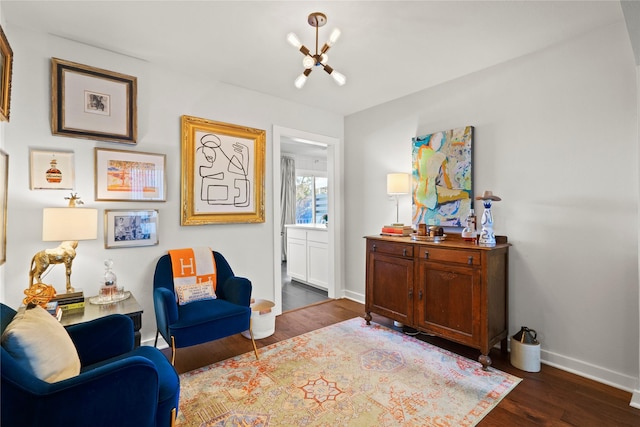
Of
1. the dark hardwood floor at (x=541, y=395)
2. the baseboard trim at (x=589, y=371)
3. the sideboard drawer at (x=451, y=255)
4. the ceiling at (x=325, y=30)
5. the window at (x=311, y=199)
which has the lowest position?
the dark hardwood floor at (x=541, y=395)

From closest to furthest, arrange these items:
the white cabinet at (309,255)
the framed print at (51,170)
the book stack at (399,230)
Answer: the framed print at (51,170), the book stack at (399,230), the white cabinet at (309,255)

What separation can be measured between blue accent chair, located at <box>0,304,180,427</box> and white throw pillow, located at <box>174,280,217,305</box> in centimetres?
100

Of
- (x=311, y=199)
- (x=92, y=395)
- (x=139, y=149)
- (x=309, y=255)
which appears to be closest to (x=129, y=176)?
(x=139, y=149)

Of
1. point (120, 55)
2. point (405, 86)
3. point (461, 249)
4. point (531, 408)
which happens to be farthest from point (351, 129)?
point (531, 408)

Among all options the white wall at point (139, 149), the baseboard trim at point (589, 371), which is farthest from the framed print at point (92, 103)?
the baseboard trim at point (589, 371)

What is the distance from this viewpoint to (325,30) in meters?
2.32

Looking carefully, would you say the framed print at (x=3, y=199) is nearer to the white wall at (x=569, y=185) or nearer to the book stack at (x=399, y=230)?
the book stack at (x=399, y=230)

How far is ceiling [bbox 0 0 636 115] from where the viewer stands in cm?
206

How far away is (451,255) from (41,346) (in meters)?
2.67

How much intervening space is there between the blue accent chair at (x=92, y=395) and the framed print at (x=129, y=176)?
132cm

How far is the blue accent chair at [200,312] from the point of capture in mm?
2281

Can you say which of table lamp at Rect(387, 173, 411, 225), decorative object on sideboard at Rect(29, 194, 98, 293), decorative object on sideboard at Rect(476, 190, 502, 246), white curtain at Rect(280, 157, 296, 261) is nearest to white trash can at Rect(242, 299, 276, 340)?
decorative object on sideboard at Rect(29, 194, 98, 293)

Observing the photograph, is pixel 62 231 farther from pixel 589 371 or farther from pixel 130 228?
pixel 589 371

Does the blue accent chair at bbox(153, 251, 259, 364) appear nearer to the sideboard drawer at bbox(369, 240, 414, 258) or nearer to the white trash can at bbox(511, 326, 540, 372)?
the sideboard drawer at bbox(369, 240, 414, 258)
